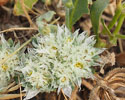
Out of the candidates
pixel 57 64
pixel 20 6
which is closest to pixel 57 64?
pixel 57 64

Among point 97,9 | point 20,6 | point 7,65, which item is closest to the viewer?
point 7,65

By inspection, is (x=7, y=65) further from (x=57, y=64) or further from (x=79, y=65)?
(x=79, y=65)

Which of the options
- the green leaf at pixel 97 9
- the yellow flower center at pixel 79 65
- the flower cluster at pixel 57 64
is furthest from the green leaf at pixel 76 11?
the yellow flower center at pixel 79 65

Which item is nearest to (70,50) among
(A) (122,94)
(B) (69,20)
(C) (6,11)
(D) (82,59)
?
(D) (82,59)

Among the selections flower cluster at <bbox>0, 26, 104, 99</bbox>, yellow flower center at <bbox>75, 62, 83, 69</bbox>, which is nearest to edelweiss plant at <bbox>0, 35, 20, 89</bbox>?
flower cluster at <bbox>0, 26, 104, 99</bbox>

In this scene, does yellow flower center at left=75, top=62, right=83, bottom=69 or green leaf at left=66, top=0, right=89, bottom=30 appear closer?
yellow flower center at left=75, top=62, right=83, bottom=69

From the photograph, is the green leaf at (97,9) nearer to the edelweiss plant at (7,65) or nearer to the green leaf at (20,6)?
the green leaf at (20,6)

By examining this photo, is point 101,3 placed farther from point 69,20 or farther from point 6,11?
point 6,11

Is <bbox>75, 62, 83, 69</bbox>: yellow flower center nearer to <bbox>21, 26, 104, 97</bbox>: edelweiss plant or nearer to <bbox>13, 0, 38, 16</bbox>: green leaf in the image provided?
<bbox>21, 26, 104, 97</bbox>: edelweiss plant
